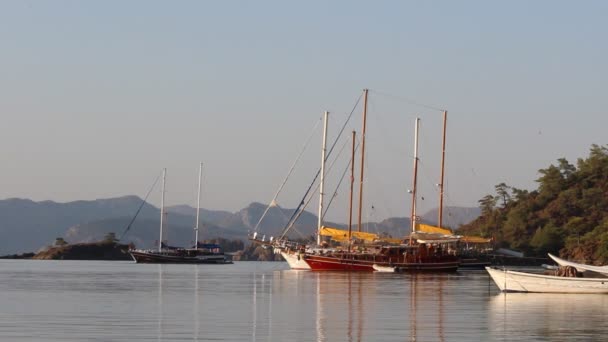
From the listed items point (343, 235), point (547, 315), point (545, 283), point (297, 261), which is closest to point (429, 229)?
point (343, 235)

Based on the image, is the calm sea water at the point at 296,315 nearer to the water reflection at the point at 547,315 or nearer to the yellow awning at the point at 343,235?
the water reflection at the point at 547,315

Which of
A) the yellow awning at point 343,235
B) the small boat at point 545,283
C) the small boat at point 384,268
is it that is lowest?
the small boat at point 545,283

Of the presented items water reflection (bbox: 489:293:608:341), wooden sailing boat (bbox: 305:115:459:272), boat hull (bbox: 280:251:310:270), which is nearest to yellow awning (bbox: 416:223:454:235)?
wooden sailing boat (bbox: 305:115:459:272)

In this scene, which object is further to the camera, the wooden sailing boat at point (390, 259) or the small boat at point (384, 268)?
the wooden sailing boat at point (390, 259)

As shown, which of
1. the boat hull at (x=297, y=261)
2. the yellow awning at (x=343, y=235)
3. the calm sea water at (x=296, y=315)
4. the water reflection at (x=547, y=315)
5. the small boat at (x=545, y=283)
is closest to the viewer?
the calm sea water at (x=296, y=315)

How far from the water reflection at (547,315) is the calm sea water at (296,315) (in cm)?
4

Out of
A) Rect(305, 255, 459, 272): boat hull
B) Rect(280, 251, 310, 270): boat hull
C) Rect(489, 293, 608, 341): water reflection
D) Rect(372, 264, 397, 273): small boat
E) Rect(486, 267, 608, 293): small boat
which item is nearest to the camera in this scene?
Rect(489, 293, 608, 341): water reflection

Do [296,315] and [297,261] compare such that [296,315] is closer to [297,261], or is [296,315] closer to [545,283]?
[545,283]

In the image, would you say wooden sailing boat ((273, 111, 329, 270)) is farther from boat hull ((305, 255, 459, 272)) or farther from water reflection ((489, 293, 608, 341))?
water reflection ((489, 293, 608, 341))

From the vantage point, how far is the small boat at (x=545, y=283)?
7700 centimetres

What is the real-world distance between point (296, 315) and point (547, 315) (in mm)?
11281

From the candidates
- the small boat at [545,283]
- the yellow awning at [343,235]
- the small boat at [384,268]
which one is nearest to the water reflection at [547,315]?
the small boat at [545,283]

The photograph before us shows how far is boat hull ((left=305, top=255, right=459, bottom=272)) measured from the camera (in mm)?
142500

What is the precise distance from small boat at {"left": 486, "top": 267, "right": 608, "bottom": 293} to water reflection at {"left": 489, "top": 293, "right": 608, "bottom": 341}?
1.72 ft
